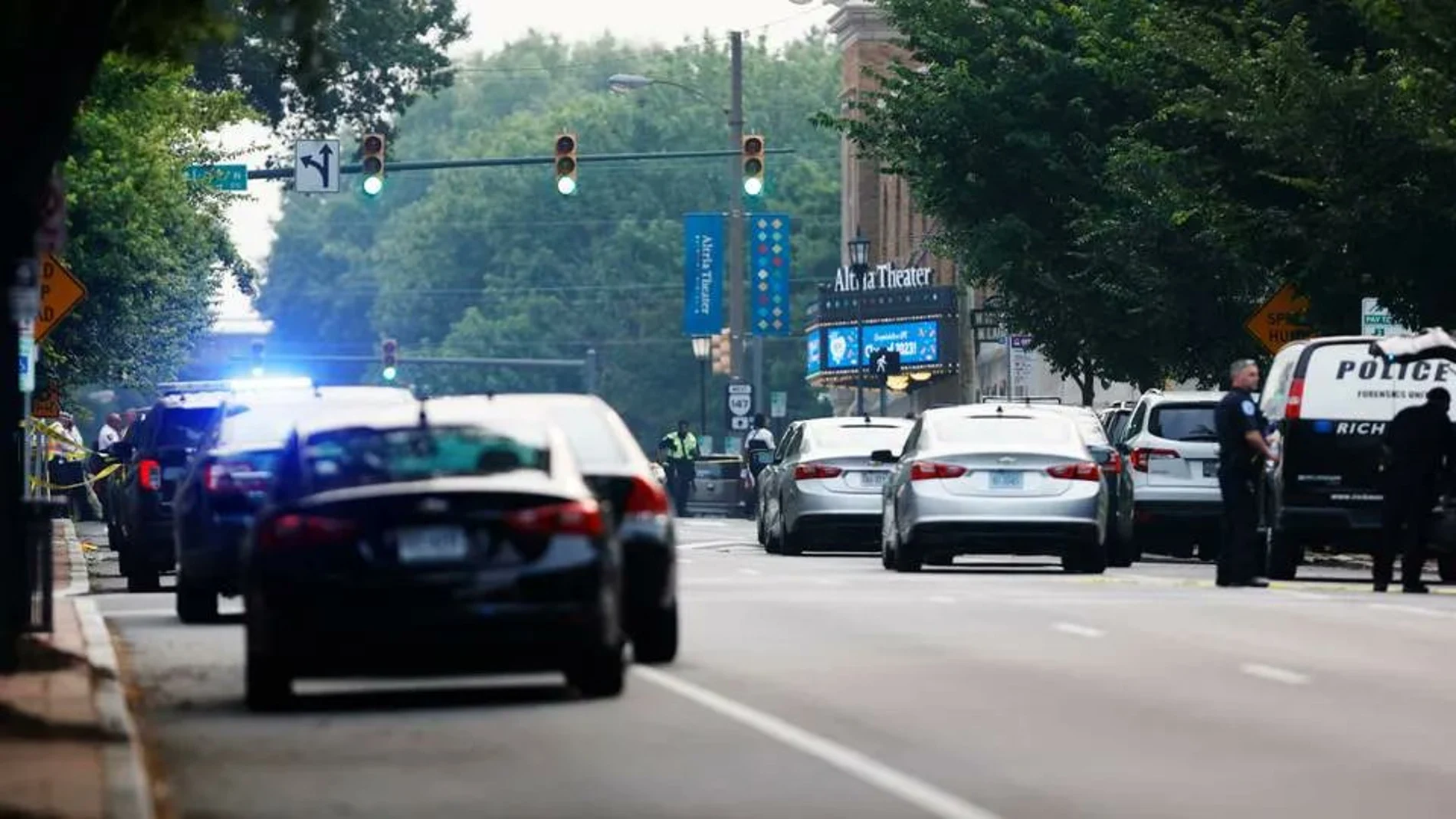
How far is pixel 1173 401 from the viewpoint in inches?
1608

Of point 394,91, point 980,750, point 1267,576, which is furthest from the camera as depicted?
point 394,91

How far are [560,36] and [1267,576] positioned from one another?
153 m

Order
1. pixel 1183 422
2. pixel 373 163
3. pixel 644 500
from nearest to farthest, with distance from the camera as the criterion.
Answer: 1. pixel 644 500
2. pixel 1183 422
3. pixel 373 163

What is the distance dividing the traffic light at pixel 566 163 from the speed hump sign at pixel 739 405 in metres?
19.9

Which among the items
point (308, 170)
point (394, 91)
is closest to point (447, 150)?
point (394, 91)

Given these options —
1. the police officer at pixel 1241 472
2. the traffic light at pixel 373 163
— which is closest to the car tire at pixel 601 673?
the police officer at pixel 1241 472

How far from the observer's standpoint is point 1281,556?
3331cm

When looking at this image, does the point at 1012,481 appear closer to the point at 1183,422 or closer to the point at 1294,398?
the point at 1294,398

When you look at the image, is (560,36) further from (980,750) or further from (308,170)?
(980,750)

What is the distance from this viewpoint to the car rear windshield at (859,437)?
40875mm

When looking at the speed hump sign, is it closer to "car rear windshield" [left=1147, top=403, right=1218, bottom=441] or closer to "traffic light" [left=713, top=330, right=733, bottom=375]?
"traffic light" [left=713, top=330, right=733, bottom=375]

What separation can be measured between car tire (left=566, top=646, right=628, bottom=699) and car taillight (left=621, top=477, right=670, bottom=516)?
164 centimetres

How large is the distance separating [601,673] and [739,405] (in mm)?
54848

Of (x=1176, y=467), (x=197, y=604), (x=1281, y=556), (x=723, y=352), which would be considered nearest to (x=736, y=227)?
(x=723, y=352)
